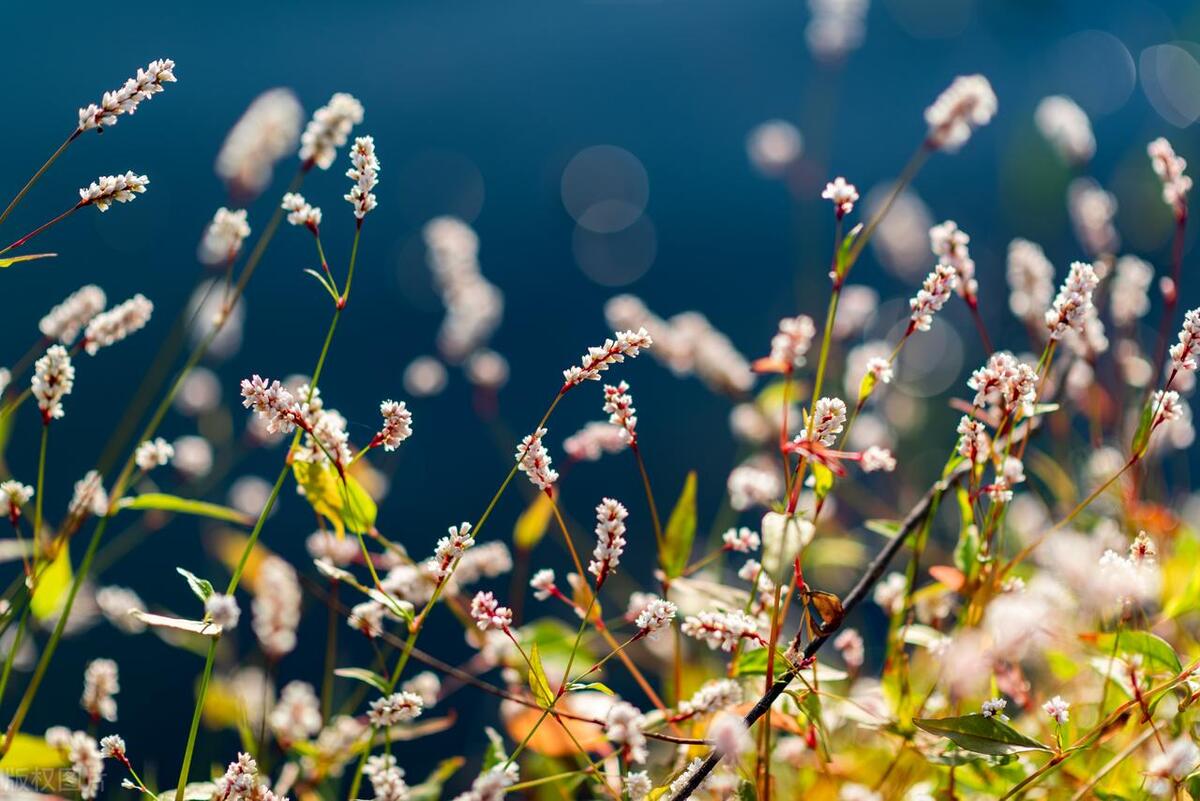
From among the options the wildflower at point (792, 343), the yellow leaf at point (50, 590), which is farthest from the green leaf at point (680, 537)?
the yellow leaf at point (50, 590)

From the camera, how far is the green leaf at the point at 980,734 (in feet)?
1.04

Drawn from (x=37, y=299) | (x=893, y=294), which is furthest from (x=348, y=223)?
(x=893, y=294)

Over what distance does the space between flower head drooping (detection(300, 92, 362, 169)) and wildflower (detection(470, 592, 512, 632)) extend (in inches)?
6.8

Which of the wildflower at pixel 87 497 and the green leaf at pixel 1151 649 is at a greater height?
the wildflower at pixel 87 497

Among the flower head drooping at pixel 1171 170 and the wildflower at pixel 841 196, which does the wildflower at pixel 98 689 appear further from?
the flower head drooping at pixel 1171 170

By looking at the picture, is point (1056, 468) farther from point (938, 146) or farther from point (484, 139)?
point (484, 139)

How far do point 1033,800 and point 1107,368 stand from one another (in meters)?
0.50

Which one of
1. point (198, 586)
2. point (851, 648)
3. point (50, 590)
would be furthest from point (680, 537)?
point (50, 590)

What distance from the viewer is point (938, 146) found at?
41cm

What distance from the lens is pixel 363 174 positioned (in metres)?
0.35

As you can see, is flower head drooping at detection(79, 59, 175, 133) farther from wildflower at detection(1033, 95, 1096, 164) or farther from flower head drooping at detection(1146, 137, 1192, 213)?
wildflower at detection(1033, 95, 1096, 164)

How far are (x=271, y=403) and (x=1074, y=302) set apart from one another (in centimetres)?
26

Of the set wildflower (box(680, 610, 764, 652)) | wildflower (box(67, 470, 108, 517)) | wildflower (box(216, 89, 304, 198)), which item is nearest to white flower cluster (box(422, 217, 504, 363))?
wildflower (box(216, 89, 304, 198))

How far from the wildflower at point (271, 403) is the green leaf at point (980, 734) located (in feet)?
0.76
